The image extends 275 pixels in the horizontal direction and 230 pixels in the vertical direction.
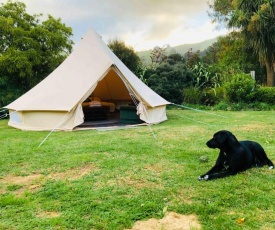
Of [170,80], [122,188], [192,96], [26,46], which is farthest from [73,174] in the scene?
[170,80]

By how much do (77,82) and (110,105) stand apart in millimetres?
2862

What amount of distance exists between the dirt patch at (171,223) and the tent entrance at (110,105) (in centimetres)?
590

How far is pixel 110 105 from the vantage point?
409 inches

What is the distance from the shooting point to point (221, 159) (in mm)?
3172

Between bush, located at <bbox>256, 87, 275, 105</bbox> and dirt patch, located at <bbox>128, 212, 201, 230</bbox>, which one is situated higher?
bush, located at <bbox>256, 87, 275, 105</bbox>

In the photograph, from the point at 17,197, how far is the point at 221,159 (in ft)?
7.41

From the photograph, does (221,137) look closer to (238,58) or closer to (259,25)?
(259,25)

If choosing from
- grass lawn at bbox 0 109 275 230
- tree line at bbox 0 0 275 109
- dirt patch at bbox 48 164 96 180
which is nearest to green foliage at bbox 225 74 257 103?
tree line at bbox 0 0 275 109

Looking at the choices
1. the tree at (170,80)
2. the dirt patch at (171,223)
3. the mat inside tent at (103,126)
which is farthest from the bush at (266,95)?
the dirt patch at (171,223)

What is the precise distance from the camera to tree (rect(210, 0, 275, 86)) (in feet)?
46.9

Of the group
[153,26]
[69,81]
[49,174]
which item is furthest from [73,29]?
[49,174]

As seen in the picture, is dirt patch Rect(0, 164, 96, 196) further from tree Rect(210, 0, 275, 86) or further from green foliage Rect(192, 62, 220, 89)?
tree Rect(210, 0, 275, 86)

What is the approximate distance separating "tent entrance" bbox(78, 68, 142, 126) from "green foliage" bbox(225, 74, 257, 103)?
174 inches

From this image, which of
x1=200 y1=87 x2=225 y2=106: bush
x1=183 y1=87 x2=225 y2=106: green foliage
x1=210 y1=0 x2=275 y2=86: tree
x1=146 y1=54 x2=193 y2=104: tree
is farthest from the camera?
x1=210 y1=0 x2=275 y2=86: tree
